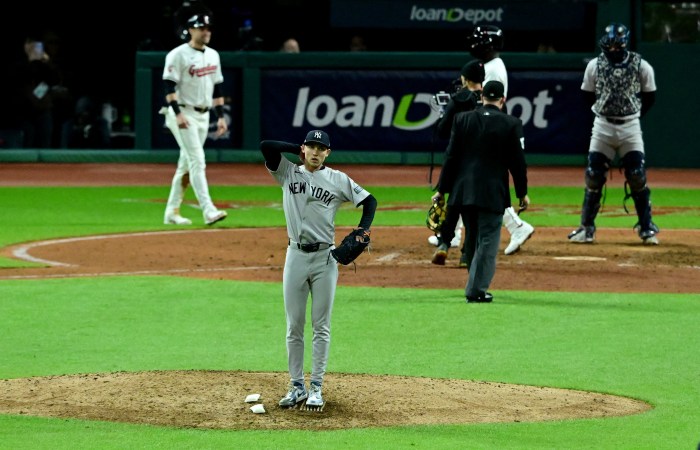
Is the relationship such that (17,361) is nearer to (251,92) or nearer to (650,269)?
(650,269)

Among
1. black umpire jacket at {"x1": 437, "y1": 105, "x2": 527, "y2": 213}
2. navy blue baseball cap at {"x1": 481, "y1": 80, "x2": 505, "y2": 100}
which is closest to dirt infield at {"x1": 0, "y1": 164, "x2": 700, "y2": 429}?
black umpire jacket at {"x1": 437, "y1": 105, "x2": 527, "y2": 213}

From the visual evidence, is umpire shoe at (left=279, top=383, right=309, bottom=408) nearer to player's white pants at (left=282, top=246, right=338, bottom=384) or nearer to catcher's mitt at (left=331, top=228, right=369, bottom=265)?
player's white pants at (left=282, top=246, right=338, bottom=384)

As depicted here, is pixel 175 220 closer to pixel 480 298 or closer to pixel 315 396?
pixel 480 298

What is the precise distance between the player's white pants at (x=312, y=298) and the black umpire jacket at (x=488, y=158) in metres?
3.53

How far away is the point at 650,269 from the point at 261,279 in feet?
11.8

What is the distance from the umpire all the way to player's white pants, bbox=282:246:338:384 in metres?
3.52

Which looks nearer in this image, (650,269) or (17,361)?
(17,361)

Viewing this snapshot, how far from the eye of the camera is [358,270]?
43.9 feet

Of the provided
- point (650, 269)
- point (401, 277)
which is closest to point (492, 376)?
point (401, 277)

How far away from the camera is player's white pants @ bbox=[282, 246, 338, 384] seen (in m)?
7.60

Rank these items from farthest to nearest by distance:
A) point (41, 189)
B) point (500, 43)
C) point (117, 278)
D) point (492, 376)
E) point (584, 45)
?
point (584, 45), point (41, 189), point (500, 43), point (117, 278), point (492, 376)

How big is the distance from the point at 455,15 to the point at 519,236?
13636 millimetres

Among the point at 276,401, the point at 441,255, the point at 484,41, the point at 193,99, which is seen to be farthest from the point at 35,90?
the point at 276,401

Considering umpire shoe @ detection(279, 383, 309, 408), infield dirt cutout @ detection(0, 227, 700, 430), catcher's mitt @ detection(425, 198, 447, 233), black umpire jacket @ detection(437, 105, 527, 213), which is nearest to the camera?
infield dirt cutout @ detection(0, 227, 700, 430)
